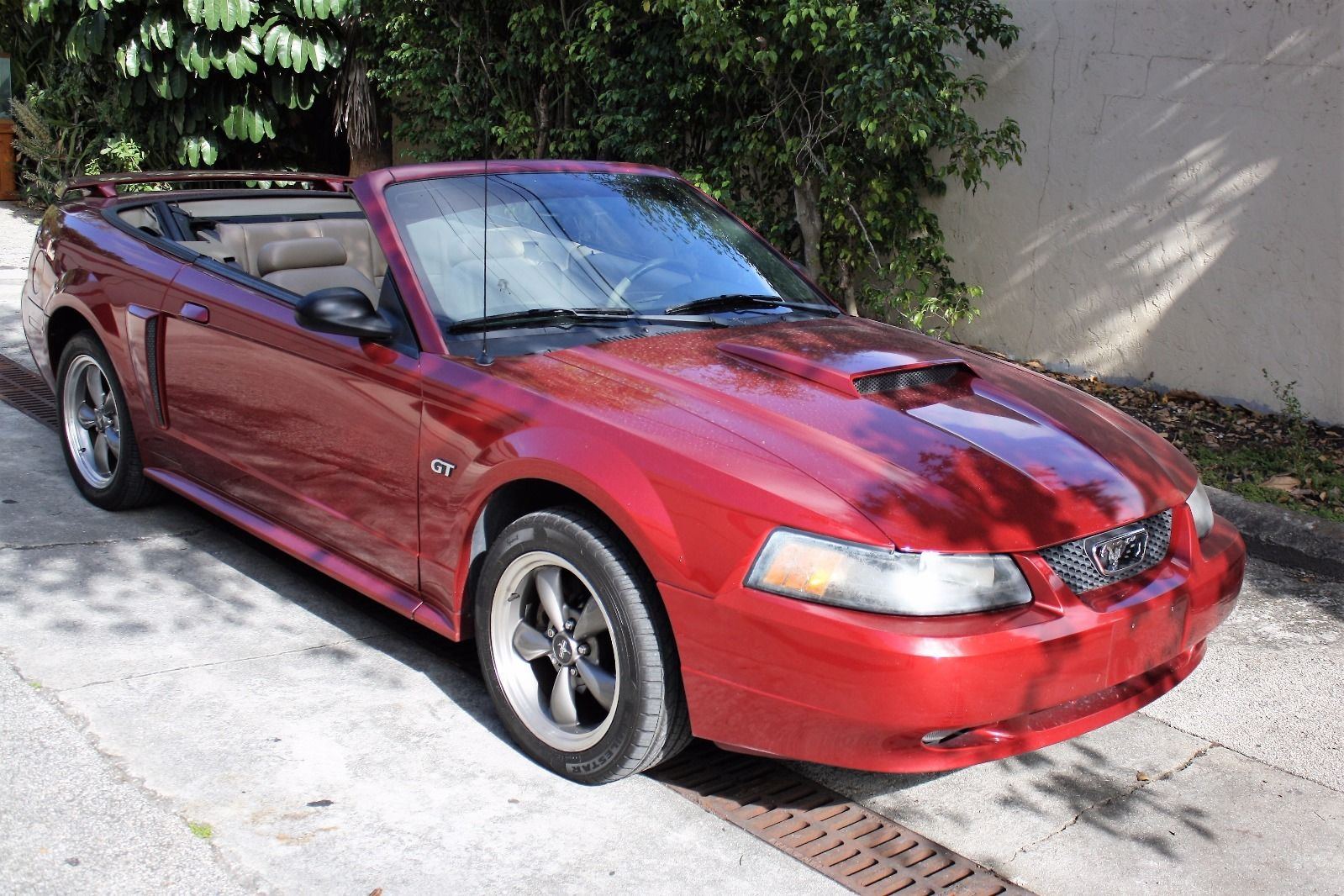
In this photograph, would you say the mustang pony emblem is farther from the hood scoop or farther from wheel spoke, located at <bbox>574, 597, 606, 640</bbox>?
wheel spoke, located at <bbox>574, 597, 606, 640</bbox>

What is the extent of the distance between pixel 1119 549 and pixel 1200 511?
578 millimetres

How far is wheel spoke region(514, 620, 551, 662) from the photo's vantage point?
3.65 metres

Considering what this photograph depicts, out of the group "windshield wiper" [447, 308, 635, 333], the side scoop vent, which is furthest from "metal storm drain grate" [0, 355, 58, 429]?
the side scoop vent

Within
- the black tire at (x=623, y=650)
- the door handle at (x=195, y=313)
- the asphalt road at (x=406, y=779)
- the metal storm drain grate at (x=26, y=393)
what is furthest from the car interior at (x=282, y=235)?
the black tire at (x=623, y=650)

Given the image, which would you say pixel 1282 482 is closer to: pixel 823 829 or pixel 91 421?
pixel 823 829

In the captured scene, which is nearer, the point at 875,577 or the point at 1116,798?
the point at 875,577

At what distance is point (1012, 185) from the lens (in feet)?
27.0

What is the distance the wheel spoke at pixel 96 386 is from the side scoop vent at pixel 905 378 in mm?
3346

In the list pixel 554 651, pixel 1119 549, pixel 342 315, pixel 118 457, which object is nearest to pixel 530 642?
pixel 554 651

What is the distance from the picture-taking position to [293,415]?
4.32 metres

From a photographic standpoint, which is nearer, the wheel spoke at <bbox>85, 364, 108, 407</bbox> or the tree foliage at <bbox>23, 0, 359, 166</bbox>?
the wheel spoke at <bbox>85, 364, 108, 407</bbox>

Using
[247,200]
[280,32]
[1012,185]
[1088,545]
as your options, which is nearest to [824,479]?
[1088,545]

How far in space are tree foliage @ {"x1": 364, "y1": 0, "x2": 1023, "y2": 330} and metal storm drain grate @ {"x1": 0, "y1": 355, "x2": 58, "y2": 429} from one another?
13.1 ft

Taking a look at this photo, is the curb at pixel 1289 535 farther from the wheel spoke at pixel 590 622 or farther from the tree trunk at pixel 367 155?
the tree trunk at pixel 367 155
